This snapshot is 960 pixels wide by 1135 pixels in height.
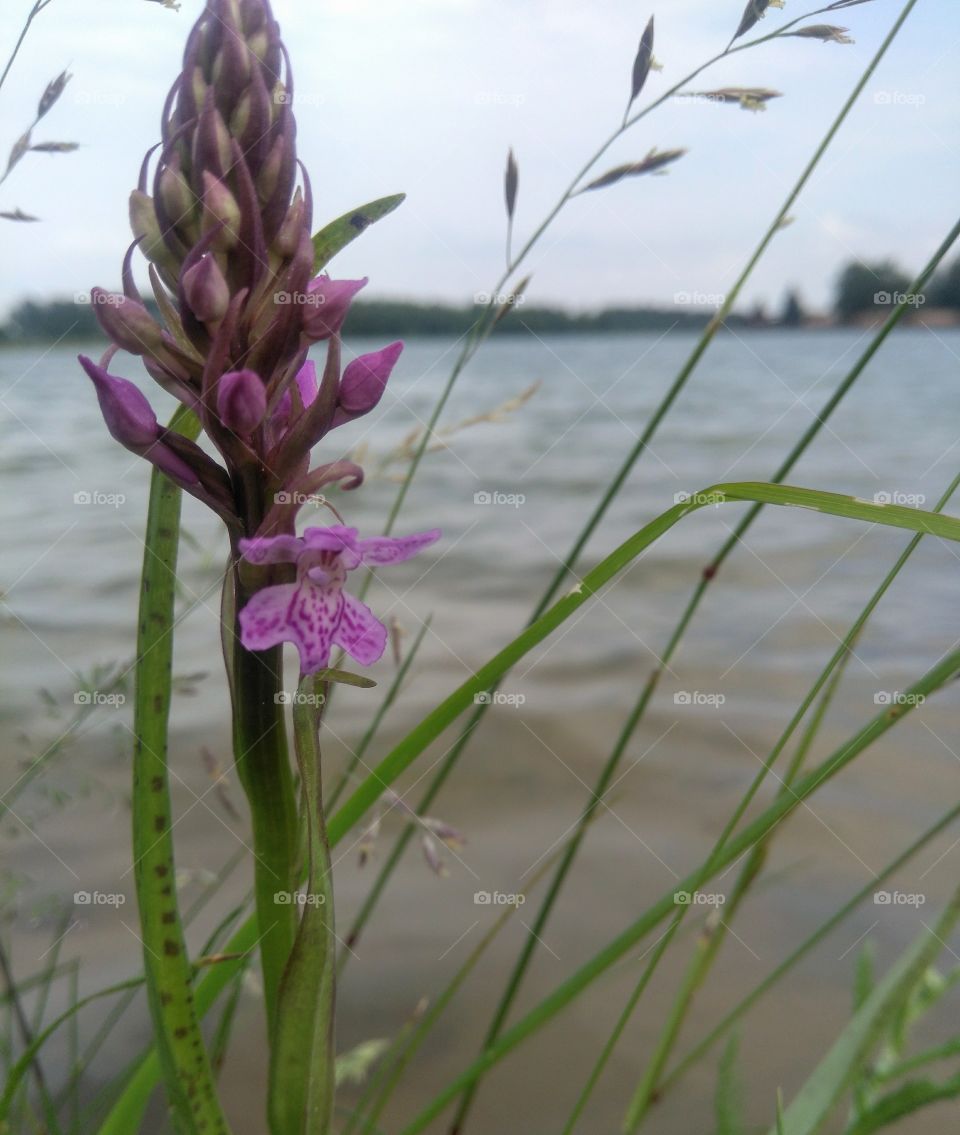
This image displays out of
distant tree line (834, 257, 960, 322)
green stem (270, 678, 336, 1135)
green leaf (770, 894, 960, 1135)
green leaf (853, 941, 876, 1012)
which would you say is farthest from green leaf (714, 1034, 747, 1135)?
distant tree line (834, 257, 960, 322)

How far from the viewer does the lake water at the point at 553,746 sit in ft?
5.43

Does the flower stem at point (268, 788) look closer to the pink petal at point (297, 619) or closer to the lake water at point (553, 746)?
the pink petal at point (297, 619)

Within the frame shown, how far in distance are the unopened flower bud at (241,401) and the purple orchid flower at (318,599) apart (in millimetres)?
82

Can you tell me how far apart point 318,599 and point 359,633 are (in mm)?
39

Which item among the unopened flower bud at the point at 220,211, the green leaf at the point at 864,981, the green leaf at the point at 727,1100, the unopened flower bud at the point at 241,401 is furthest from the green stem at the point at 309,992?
the green leaf at the point at 864,981

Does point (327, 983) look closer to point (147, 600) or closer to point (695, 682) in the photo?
point (147, 600)

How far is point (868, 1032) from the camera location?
1041 millimetres

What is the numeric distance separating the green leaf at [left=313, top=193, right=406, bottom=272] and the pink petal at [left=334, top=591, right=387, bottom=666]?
11.7 inches

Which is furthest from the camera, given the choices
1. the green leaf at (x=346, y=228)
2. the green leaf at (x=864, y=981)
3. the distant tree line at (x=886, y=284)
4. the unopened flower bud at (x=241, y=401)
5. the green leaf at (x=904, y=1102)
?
the distant tree line at (x=886, y=284)

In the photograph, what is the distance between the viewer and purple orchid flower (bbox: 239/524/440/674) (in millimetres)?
651

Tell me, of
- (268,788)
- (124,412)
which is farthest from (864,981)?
(124,412)

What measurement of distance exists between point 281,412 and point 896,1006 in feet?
2.99

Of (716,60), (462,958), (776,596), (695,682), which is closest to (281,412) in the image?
(716,60)

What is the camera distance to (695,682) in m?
3.05
